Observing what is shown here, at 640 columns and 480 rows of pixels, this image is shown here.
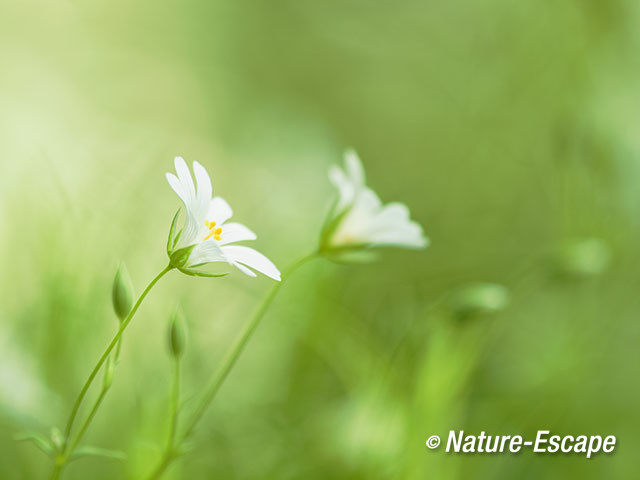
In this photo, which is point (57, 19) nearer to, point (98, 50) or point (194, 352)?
point (98, 50)

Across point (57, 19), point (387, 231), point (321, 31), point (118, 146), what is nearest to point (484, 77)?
point (321, 31)

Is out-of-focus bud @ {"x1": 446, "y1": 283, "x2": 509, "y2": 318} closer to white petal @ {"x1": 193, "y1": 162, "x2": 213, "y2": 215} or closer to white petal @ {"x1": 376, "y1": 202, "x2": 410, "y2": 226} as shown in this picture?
white petal @ {"x1": 376, "y1": 202, "x2": 410, "y2": 226}

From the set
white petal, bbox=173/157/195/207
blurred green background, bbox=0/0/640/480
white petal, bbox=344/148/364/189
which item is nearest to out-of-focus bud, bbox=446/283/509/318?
blurred green background, bbox=0/0/640/480

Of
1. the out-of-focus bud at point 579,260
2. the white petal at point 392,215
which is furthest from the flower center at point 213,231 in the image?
the out-of-focus bud at point 579,260

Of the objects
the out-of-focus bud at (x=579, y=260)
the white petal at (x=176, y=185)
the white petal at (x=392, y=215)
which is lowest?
the white petal at (x=176, y=185)

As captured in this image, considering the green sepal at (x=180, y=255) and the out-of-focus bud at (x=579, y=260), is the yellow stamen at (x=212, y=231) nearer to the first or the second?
the green sepal at (x=180, y=255)
